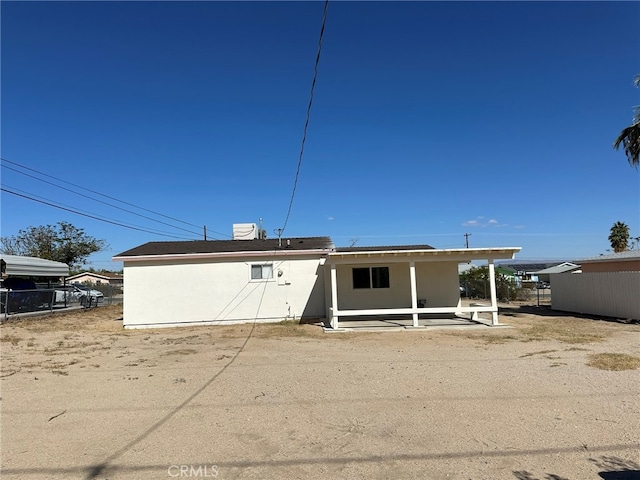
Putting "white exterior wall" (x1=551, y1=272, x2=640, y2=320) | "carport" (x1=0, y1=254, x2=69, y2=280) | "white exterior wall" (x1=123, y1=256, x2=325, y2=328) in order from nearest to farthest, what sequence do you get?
"white exterior wall" (x1=551, y1=272, x2=640, y2=320), "white exterior wall" (x1=123, y1=256, x2=325, y2=328), "carport" (x1=0, y1=254, x2=69, y2=280)

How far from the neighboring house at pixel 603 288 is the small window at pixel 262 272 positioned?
13.3 m

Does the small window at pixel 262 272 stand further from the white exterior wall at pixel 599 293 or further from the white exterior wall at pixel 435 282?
the white exterior wall at pixel 599 293

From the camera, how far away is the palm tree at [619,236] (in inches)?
1722

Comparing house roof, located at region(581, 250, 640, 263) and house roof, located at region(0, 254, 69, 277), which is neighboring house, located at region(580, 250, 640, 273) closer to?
house roof, located at region(581, 250, 640, 263)

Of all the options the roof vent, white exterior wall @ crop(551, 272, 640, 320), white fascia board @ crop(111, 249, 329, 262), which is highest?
the roof vent

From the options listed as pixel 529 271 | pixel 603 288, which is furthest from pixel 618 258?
pixel 529 271

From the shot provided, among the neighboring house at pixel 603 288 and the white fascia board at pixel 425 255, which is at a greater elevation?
the white fascia board at pixel 425 255

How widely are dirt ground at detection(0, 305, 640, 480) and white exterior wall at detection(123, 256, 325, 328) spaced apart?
6.28 m

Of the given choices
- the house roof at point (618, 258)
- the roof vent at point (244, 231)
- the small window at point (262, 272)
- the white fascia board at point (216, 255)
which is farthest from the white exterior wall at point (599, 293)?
the roof vent at point (244, 231)

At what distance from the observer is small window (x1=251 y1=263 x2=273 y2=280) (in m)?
17.7

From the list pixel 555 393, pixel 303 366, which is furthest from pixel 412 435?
pixel 303 366

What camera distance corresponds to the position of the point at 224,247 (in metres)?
A: 18.6

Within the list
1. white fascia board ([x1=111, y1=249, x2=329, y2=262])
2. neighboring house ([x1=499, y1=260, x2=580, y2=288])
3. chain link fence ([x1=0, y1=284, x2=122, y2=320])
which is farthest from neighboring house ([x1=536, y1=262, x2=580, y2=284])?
chain link fence ([x1=0, y1=284, x2=122, y2=320])

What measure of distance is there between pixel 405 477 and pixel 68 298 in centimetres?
2890
